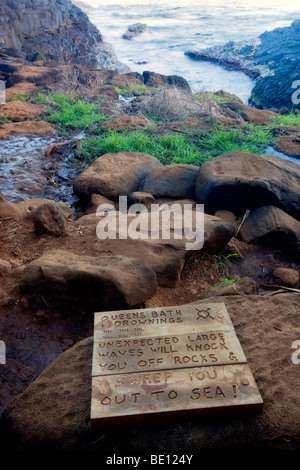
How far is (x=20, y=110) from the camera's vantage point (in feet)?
27.9

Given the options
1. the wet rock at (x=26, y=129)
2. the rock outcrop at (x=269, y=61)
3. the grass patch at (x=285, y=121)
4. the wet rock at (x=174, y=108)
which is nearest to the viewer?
the wet rock at (x=26, y=129)

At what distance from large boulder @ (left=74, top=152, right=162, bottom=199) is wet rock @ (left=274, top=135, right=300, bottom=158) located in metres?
2.20

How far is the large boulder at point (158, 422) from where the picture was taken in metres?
1.84

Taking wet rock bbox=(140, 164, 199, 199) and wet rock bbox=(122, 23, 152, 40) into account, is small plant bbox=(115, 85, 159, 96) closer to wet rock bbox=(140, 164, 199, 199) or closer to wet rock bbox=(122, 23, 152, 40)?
wet rock bbox=(140, 164, 199, 199)

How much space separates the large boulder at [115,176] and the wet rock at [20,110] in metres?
3.25

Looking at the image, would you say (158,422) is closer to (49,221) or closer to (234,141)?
(49,221)

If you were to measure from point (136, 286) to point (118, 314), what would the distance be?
59 centimetres

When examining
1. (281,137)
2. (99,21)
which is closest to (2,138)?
(281,137)

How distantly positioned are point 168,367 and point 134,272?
1099 millimetres

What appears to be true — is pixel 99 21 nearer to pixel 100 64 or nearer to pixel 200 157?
pixel 100 64

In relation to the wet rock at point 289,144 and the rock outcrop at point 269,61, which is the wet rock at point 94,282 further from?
the rock outcrop at point 269,61

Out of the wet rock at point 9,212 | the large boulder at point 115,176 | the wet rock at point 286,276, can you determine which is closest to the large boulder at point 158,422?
the wet rock at point 286,276

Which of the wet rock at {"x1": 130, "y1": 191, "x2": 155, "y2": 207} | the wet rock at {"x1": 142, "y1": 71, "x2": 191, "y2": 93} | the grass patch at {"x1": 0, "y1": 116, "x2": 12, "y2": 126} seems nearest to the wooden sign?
the wet rock at {"x1": 130, "y1": 191, "x2": 155, "y2": 207}
